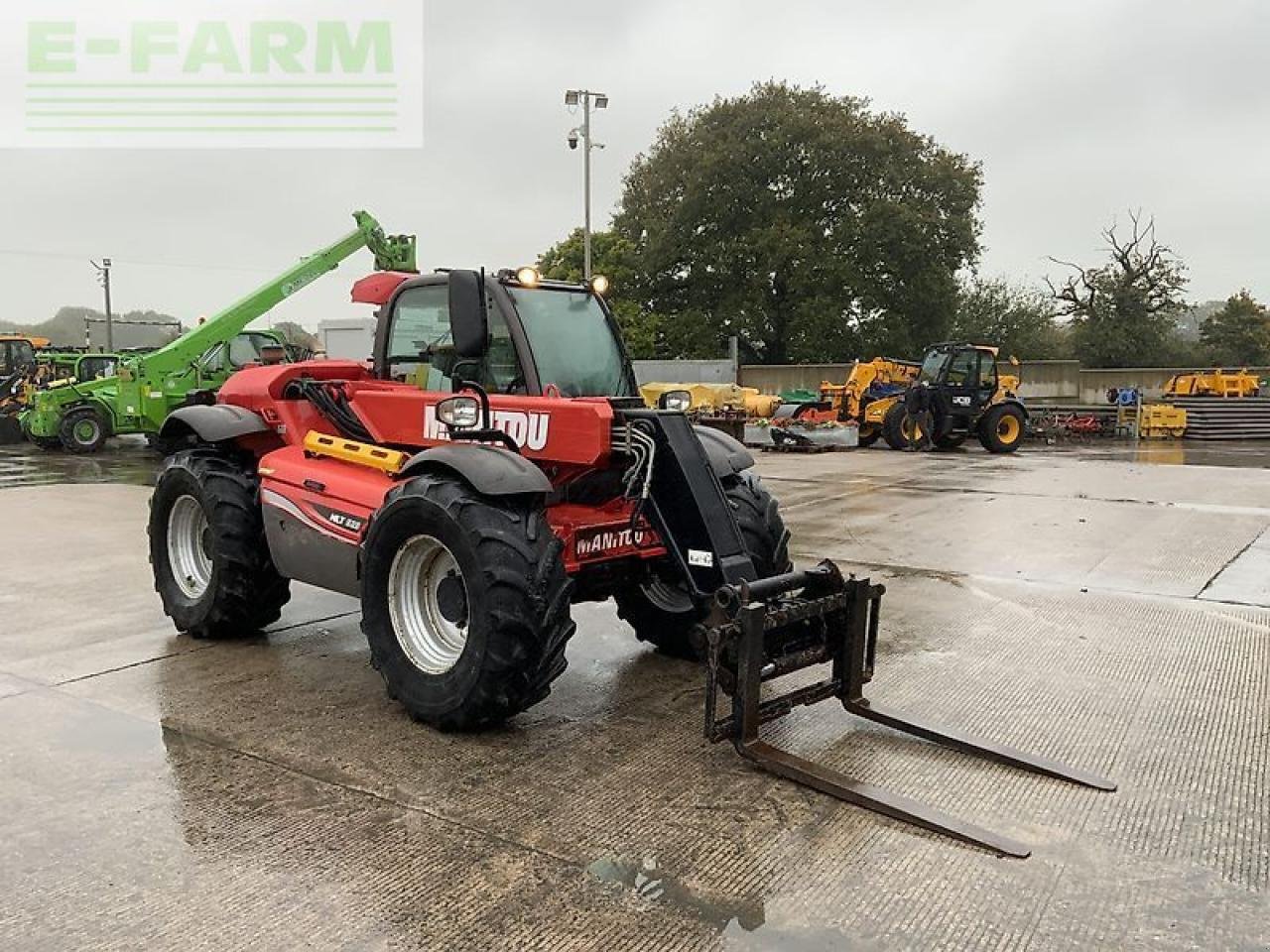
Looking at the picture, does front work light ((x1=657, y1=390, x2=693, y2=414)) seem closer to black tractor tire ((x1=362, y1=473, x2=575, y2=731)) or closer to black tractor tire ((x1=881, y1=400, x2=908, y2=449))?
black tractor tire ((x1=362, y1=473, x2=575, y2=731))

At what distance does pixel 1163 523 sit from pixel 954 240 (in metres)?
28.0

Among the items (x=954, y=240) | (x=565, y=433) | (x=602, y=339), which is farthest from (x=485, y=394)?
(x=954, y=240)

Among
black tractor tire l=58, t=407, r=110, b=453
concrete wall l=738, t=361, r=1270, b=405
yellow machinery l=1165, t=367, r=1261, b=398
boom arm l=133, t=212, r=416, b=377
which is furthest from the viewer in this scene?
concrete wall l=738, t=361, r=1270, b=405

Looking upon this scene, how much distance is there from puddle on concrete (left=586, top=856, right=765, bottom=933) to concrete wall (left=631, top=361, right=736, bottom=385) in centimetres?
2640

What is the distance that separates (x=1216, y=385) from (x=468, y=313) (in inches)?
1110

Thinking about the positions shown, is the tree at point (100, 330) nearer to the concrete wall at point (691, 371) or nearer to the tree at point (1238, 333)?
the concrete wall at point (691, 371)

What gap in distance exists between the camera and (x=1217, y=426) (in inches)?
955

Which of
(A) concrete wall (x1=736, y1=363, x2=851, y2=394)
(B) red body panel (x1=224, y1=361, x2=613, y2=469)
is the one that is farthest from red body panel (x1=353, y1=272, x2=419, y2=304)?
(A) concrete wall (x1=736, y1=363, x2=851, y2=394)

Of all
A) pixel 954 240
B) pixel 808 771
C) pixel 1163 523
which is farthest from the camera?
pixel 954 240

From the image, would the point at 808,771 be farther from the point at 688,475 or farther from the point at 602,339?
the point at 602,339

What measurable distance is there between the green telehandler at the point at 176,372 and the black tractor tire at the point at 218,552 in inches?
401

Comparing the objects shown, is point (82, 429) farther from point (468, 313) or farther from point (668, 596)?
point (468, 313)

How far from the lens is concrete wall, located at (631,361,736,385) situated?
29375mm

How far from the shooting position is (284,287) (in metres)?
16.1
